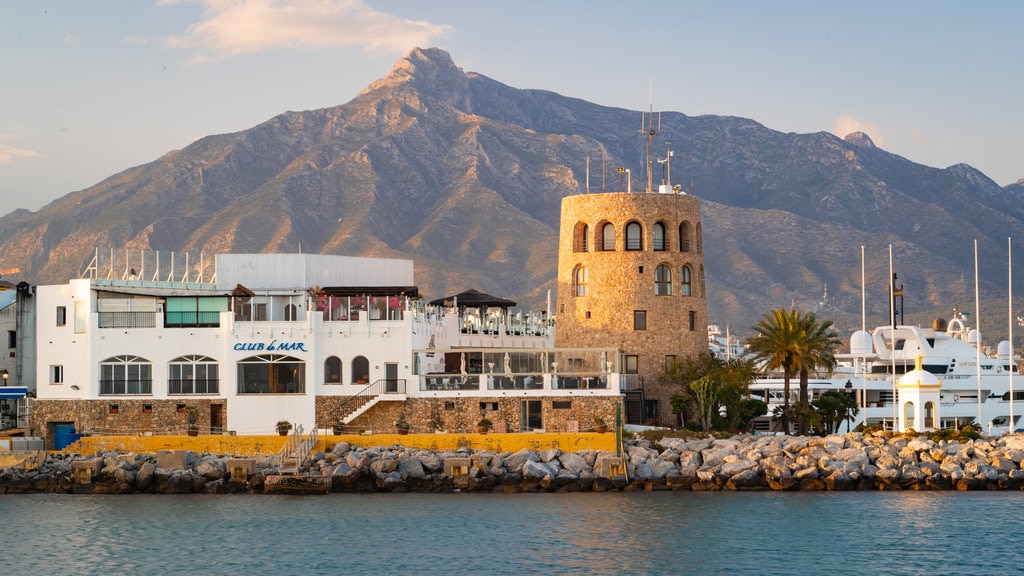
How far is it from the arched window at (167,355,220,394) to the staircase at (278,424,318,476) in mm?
5563

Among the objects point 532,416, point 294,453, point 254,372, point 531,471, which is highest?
point 254,372

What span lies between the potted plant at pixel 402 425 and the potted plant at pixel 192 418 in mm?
8550

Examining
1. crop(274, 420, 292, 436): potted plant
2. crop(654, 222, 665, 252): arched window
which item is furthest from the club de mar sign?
crop(654, 222, 665, 252): arched window

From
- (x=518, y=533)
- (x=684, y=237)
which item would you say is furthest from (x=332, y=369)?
(x=684, y=237)

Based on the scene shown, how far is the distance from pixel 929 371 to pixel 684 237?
99.0 feet

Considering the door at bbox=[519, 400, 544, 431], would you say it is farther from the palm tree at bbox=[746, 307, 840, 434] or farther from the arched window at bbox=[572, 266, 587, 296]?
the arched window at bbox=[572, 266, 587, 296]

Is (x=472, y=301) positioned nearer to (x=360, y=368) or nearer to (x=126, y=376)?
(x=360, y=368)

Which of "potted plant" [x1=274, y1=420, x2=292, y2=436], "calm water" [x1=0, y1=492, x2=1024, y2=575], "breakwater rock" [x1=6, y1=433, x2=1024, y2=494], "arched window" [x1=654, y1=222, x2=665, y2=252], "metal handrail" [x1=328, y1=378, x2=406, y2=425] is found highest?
"arched window" [x1=654, y1=222, x2=665, y2=252]

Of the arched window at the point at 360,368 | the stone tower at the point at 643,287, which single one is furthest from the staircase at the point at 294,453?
the stone tower at the point at 643,287

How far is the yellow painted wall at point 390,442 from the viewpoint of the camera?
193 feet

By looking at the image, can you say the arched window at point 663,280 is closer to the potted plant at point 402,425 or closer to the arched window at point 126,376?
the potted plant at point 402,425

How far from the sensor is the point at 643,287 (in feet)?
234

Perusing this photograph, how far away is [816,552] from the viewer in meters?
44.8

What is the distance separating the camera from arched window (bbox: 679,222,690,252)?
237 feet
